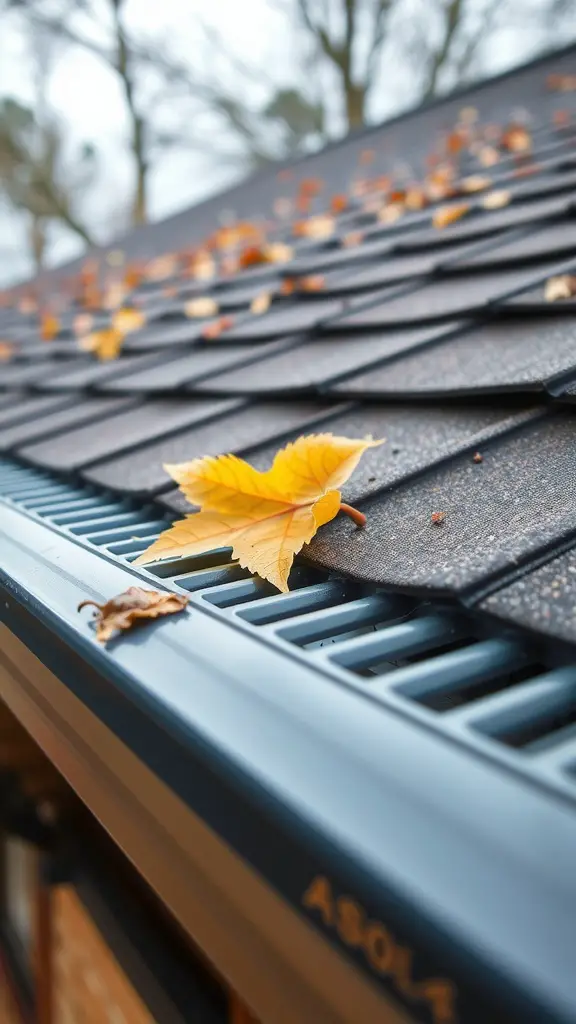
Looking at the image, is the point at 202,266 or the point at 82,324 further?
the point at 202,266

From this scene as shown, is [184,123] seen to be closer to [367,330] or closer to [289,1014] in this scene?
[367,330]

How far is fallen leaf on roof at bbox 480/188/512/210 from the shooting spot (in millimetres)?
2084

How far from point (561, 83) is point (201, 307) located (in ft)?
7.91

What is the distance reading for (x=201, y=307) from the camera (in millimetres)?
2395

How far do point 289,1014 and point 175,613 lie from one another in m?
0.30

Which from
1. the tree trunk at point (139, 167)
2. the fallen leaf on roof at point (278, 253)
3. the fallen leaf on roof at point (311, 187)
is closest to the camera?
the fallen leaf on roof at point (278, 253)

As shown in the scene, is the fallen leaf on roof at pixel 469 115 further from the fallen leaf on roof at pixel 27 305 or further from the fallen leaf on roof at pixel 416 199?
the fallen leaf on roof at pixel 27 305

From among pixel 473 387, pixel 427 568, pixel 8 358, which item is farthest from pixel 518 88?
pixel 427 568

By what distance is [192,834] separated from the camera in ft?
1.47

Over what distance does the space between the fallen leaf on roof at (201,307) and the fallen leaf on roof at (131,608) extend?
1753 mm

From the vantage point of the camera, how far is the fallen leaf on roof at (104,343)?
2.24 metres

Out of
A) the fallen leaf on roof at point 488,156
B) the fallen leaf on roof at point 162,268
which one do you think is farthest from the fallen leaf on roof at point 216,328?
the fallen leaf on roof at point 162,268

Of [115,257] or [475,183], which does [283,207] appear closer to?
[115,257]

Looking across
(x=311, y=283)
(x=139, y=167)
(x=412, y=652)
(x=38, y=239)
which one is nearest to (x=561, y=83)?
(x=311, y=283)
